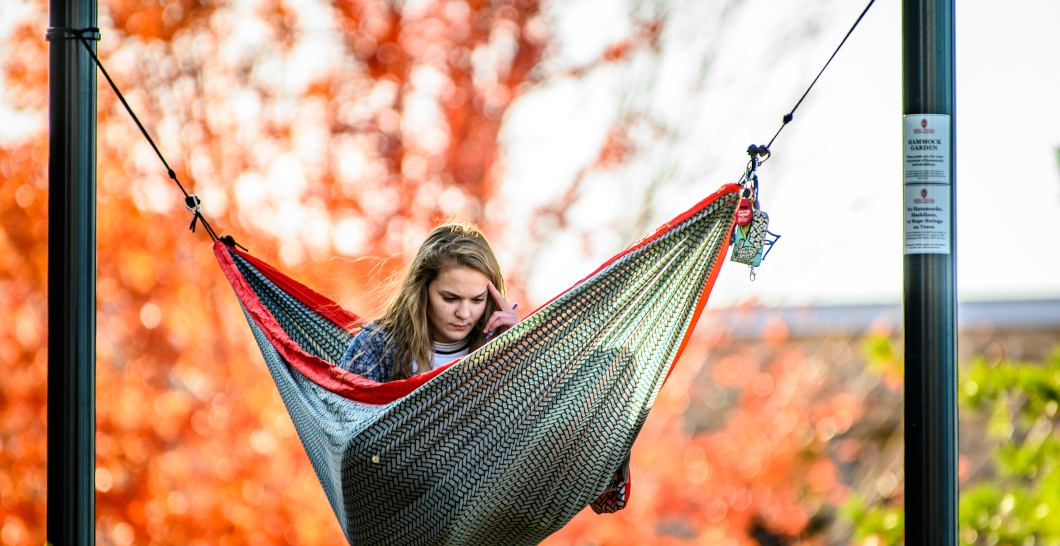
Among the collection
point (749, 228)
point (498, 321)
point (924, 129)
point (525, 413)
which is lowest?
point (525, 413)

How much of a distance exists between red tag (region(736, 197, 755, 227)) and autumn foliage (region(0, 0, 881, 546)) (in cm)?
174

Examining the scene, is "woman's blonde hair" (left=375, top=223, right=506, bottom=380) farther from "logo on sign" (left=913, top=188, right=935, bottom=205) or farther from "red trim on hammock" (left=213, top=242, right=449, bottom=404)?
"logo on sign" (left=913, top=188, right=935, bottom=205)

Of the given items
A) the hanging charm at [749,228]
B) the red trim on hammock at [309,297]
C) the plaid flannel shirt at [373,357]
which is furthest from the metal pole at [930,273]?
the red trim on hammock at [309,297]

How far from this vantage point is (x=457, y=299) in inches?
71.4

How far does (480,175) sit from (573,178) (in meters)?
0.38

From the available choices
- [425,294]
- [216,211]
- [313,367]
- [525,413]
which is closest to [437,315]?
[425,294]

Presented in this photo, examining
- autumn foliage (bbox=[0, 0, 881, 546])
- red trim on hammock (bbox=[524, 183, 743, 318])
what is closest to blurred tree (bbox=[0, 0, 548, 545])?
autumn foliage (bbox=[0, 0, 881, 546])

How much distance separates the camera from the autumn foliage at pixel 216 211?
3090 millimetres

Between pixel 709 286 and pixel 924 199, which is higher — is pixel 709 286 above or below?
below

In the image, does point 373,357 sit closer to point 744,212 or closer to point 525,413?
point 525,413

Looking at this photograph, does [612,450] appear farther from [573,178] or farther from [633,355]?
[573,178]

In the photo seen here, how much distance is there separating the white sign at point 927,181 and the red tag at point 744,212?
267 mm

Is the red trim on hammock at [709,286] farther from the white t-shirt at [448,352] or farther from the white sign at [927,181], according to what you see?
the white t-shirt at [448,352]

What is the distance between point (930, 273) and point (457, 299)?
0.91 m
